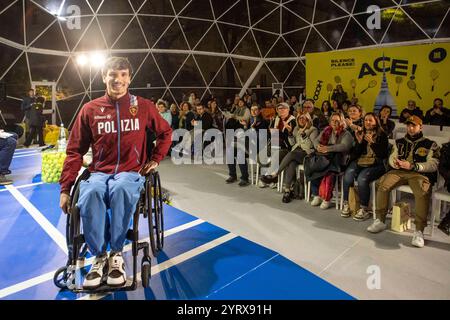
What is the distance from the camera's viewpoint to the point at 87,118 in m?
2.29

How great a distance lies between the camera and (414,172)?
3236 millimetres

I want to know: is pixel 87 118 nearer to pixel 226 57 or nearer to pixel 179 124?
pixel 179 124

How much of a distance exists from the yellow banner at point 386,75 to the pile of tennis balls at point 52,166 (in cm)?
720

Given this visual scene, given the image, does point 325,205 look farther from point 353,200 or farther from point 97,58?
point 97,58

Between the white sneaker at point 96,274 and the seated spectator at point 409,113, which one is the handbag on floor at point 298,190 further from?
the white sneaker at point 96,274

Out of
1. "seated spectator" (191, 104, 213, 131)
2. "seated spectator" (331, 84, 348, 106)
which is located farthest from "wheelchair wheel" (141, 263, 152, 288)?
"seated spectator" (331, 84, 348, 106)

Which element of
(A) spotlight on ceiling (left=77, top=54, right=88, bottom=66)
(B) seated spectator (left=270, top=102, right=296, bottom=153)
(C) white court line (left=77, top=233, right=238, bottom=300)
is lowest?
(C) white court line (left=77, top=233, right=238, bottom=300)

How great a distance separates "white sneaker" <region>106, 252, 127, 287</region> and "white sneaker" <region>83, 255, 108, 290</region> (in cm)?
5

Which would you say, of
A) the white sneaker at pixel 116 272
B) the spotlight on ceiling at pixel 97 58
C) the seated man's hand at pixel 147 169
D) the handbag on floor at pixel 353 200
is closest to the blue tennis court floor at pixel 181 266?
the white sneaker at pixel 116 272

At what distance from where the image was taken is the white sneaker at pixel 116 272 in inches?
82.4

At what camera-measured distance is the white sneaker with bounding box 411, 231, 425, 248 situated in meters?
2.91

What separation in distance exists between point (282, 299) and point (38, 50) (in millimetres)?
9865

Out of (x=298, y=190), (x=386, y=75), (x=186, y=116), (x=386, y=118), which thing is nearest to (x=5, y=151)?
(x=186, y=116)

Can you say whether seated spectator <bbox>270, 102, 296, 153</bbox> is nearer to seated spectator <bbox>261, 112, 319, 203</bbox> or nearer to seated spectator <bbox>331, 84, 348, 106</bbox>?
→ seated spectator <bbox>261, 112, 319, 203</bbox>
